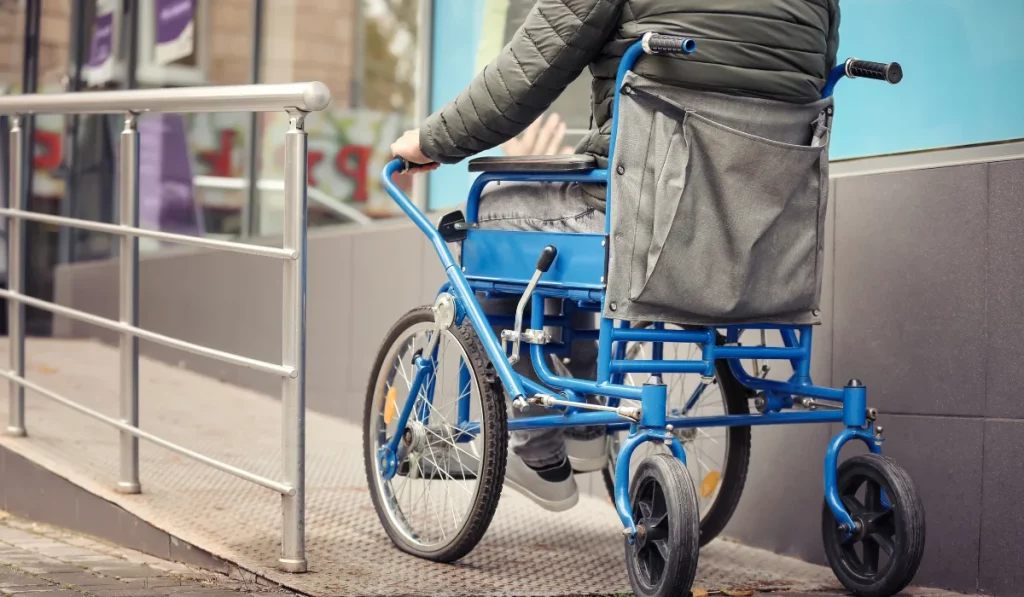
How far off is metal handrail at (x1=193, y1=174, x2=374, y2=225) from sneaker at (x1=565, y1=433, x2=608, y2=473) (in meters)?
3.17

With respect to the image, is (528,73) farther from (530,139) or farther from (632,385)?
(530,139)

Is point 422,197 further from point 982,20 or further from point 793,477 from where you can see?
point 982,20

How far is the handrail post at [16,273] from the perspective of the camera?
16.2 ft

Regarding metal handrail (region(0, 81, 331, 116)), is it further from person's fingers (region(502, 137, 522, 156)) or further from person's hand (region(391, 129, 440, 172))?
person's fingers (region(502, 137, 522, 156))

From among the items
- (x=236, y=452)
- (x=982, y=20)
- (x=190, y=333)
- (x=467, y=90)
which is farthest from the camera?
(x=190, y=333)

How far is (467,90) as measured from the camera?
3.31m

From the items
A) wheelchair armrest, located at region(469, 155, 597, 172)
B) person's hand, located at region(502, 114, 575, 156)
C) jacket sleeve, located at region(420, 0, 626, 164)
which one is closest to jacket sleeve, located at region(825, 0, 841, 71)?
jacket sleeve, located at region(420, 0, 626, 164)

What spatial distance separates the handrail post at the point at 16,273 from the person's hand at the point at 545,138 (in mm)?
2095

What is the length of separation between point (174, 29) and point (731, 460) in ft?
22.7

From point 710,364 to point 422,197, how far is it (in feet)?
12.3

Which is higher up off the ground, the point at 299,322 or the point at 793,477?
the point at 299,322

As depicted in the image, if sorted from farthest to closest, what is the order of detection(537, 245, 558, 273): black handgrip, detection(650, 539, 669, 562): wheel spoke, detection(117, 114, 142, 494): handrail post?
detection(117, 114, 142, 494): handrail post
detection(537, 245, 558, 273): black handgrip
detection(650, 539, 669, 562): wheel spoke

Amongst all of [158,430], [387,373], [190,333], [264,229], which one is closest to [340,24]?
[264,229]

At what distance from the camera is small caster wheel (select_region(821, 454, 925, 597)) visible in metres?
3.09
